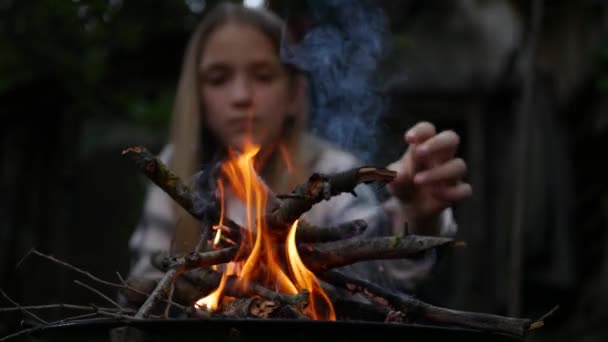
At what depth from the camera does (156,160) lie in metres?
2.15

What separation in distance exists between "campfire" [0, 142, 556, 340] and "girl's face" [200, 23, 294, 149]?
0.98 m

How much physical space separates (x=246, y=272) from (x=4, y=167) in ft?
14.3

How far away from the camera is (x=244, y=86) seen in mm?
3455

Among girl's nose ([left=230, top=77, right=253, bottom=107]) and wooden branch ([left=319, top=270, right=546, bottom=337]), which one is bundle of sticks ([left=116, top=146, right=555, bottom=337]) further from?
girl's nose ([left=230, top=77, right=253, bottom=107])

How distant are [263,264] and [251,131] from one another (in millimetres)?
1195

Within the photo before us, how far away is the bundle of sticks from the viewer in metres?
2.08

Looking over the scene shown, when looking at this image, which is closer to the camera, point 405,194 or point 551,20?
point 405,194

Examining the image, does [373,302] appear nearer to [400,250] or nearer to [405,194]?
[400,250]

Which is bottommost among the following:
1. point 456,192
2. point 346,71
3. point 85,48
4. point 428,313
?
point 428,313

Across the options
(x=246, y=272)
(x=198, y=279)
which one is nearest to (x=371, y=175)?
(x=246, y=272)

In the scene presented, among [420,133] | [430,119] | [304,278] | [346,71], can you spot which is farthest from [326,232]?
→ [430,119]

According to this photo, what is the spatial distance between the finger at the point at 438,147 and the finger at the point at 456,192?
13 centimetres

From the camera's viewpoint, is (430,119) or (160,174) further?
(430,119)

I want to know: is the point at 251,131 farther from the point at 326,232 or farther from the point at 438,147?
the point at 326,232
